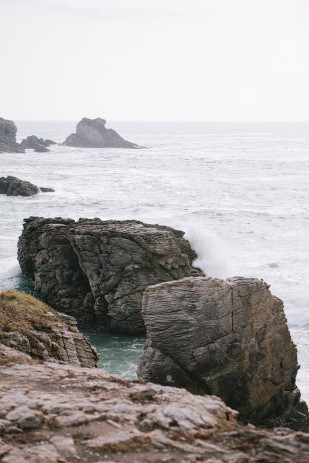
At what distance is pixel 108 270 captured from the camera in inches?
1177

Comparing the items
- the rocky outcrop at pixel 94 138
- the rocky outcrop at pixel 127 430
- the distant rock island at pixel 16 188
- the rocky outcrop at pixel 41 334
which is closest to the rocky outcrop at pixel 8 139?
the rocky outcrop at pixel 94 138

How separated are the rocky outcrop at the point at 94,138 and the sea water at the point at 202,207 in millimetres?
43645

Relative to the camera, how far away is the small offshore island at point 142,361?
8219 millimetres

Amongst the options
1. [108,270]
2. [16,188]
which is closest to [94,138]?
[16,188]

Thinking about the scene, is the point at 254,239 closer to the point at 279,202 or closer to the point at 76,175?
the point at 279,202

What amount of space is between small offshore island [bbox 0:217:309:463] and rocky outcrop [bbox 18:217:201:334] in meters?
0.06

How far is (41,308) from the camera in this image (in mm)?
18984

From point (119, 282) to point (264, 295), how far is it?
470 inches

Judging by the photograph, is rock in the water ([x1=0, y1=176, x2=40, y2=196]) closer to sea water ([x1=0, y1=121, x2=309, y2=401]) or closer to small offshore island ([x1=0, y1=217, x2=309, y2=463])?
sea water ([x1=0, y1=121, x2=309, y2=401])

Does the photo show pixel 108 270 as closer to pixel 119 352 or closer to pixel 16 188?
pixel 119 352

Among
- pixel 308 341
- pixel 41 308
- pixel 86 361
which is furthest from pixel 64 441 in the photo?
pixel 308 341

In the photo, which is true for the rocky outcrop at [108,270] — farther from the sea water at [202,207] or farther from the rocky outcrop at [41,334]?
the rocky outcrop at [41,334]

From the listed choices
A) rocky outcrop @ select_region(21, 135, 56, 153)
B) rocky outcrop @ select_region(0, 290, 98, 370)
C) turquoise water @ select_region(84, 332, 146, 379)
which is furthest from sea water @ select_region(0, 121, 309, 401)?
rocky outcrop @ select_region(21, 135, 56, 153)

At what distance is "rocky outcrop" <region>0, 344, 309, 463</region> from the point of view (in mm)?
7777
